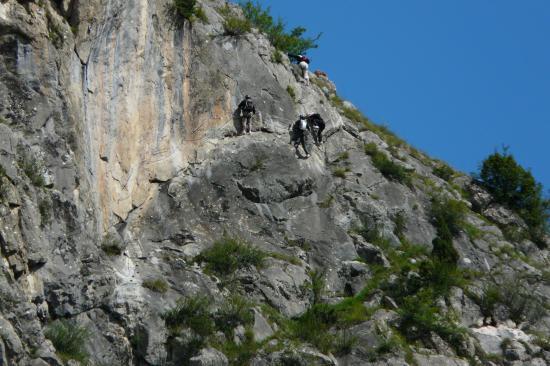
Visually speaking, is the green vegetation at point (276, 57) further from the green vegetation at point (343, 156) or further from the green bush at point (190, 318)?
the green bush at point (190, 318)

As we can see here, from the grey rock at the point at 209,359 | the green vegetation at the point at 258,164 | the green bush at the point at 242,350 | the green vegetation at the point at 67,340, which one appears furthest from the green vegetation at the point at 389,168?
the green vegetation at the point at 67,340

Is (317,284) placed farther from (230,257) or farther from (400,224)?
(400,224)

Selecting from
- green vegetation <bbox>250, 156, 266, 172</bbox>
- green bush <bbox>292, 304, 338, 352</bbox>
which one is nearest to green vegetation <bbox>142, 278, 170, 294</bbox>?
green bush <bbox>292, 304, 338, 352</bbox>

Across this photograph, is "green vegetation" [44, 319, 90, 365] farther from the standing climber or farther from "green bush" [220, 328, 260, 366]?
the standing climber

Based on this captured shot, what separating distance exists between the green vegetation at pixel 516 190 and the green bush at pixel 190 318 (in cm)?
1718

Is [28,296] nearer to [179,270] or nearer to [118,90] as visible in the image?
[179,270]

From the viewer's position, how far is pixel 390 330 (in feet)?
98.8

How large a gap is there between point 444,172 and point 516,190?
2.82 meters

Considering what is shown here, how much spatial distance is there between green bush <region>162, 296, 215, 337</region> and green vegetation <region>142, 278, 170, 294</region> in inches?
24.9

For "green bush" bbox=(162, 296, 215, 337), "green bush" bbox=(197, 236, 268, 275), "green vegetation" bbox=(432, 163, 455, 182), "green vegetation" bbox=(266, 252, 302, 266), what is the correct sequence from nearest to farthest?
"green bush" bbox=(162, 296, 215, 337) → "green bush" bbox=(197, 236, 268, 275) → "green vegetation" bbox=(266, 252, 302, 266) → "green vegetation" bbox=(432, 163, 455, 182)

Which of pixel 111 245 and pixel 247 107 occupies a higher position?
pixel 247 107

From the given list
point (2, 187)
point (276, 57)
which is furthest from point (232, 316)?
point (276, 57)

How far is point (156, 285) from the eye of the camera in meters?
28.4

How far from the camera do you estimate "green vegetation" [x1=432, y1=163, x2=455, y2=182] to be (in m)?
42.3
